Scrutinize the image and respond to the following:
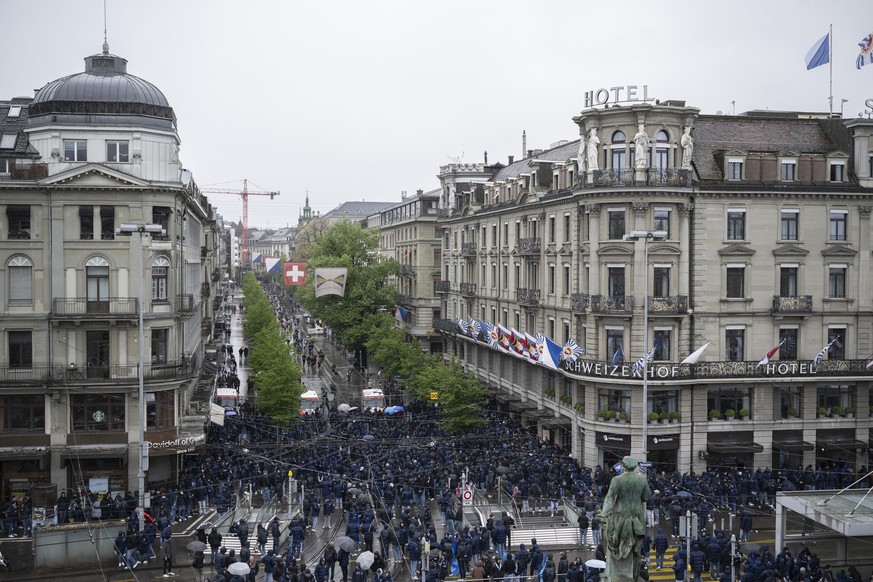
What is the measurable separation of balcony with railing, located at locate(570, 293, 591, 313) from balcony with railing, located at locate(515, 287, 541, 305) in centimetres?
710

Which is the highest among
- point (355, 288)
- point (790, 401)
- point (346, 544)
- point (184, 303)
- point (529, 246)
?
point (529, 246)

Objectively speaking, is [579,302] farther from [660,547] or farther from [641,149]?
[660,547]

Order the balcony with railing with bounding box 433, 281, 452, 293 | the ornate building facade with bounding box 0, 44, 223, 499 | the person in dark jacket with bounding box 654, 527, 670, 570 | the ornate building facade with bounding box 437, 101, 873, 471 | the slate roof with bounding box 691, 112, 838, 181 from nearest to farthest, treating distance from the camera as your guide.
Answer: the person in dark jacket with bounding box 654, 527, 670, 570 → the ornate building facade with bounding box 0, 44, 223, 499 → the ornate building facade with bounding box 437, 101, 873, 471 → the slate roof with bounding box 691, 112, 838, 181 → the balcony with railing with bounding box 433, 281, 452, 293

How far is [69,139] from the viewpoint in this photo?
44.8 metres

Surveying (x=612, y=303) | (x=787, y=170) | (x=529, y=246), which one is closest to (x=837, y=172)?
(x=787, y=170)

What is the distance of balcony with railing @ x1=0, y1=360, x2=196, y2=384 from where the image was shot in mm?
43719

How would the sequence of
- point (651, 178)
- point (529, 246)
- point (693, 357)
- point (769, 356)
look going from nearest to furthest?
1. point (693, 357)
2. point (769, 356)
3. point (651, 178)
4. point (529, 246)

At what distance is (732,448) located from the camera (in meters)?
47.1

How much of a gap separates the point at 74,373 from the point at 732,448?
1333 inches

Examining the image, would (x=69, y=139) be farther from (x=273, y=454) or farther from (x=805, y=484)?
(x=805, y=484)

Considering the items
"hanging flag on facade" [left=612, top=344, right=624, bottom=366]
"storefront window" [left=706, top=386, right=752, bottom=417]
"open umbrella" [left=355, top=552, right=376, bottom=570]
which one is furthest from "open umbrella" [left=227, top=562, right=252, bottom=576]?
"storefront window" [left=706, top=386, right=752, bottom=417]

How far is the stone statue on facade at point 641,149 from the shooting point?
46312 mm

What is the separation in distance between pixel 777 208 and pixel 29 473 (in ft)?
134

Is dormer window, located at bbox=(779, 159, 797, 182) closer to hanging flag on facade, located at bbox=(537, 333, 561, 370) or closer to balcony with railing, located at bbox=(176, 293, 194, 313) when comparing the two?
hanging flag on facade, located at bbox=(537, 333, 561, 370)
